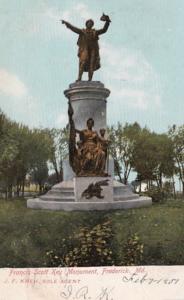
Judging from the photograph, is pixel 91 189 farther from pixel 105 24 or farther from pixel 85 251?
pixel 105 24

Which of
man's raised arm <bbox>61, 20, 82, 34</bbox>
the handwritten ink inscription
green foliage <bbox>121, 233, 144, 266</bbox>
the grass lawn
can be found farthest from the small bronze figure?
the handwritten ink inscription

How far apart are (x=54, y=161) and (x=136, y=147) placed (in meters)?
5.34

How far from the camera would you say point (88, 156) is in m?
9.72

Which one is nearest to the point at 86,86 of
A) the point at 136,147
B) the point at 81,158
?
the point at 81,158

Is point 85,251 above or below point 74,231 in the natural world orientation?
below

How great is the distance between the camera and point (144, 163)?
1725 cm

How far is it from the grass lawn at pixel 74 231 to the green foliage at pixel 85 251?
0.13 m

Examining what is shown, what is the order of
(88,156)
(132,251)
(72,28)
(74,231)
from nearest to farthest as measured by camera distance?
(132,251), (74,231), (72,28), (88,156)

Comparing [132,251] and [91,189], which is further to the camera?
[91,189]

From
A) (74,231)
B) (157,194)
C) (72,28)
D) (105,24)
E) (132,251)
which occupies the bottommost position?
(132,251)

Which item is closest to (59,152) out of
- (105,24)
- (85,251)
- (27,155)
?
(27,155)

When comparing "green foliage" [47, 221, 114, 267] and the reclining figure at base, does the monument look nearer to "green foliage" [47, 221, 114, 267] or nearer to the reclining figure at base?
the reclining figure at base

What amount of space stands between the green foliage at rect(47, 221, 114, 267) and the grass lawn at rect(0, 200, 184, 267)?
0.13 m

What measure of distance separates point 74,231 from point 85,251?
915mm
